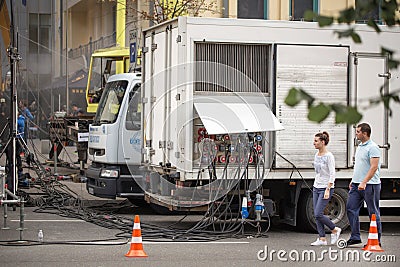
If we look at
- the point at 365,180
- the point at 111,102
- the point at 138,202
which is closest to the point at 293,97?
the point at 365,180

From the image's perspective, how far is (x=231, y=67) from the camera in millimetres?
13078

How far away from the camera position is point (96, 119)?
16.6m

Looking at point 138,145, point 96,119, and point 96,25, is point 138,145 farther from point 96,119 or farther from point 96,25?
point 96,25

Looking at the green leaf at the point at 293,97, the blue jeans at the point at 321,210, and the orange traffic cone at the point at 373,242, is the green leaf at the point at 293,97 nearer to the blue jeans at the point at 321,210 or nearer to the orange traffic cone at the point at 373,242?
the orange traffic cone at the point at 373,242

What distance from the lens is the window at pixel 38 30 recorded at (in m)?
36.9

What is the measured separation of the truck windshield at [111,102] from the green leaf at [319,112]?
12.9 metres

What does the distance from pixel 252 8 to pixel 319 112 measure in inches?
870

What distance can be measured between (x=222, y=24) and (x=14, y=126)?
4633 millimetres

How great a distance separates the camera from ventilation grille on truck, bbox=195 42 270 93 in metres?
12.9

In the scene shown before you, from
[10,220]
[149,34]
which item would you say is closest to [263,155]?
Answer: [149,34]

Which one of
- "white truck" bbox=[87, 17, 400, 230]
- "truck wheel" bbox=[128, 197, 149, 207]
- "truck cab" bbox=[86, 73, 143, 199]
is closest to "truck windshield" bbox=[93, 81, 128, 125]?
"truck cab" bbox=[86, 73, 143, 199]

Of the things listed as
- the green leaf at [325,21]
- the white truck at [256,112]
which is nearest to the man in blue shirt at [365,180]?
the white truck at [256,112]

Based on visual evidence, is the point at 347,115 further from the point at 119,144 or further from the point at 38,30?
the point at 38,30

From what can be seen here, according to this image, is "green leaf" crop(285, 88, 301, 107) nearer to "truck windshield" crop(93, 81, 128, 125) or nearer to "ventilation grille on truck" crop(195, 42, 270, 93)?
"ventilation grille on truck" crop(195, 42, 270, 93)
